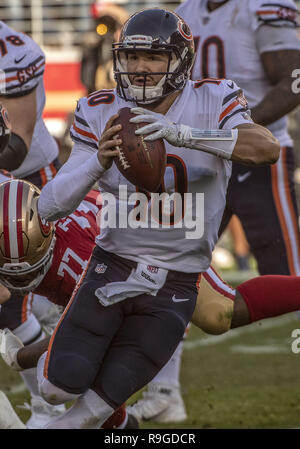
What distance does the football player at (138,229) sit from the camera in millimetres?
2623

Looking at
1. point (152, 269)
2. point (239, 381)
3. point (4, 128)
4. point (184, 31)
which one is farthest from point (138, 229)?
point (239, 381)

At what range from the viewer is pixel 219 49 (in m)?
3.97

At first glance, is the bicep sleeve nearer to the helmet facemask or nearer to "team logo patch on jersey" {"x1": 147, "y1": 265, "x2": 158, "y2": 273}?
the helmet facemask

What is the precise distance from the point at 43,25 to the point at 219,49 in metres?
11.7

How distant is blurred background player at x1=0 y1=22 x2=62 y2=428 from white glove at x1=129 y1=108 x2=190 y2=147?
3.82ft

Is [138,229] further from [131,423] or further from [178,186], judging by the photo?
[131,423]

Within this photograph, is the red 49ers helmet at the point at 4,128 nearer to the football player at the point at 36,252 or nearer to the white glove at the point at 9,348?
the football player at the point at 36,252

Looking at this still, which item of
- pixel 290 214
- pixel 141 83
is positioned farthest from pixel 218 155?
pixel 290 214

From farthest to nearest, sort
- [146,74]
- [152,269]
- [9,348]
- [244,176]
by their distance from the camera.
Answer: [244,176], [9,348], [152,269], [146,74]

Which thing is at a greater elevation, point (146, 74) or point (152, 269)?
point (146, 74)

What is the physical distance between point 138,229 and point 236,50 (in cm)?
143

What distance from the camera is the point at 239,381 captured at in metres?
4.45

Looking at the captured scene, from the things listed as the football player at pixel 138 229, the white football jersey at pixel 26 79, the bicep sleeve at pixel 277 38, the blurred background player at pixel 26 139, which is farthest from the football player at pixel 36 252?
the bicep sleeve at pixel 277 38
